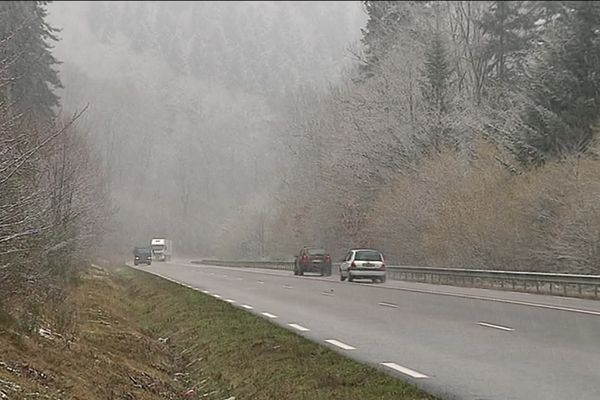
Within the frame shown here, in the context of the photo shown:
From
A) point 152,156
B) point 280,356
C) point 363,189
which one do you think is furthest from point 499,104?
point 152,156

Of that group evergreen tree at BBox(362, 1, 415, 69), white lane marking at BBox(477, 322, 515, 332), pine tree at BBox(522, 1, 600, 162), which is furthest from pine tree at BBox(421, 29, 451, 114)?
white lane marking at BBox(477, 322, 515, 332)

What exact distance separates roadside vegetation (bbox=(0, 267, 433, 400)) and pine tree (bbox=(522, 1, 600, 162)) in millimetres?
21501

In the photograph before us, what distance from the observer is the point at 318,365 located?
35.1 ft

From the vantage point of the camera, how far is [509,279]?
1218 inches

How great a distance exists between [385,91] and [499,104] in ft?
21.5

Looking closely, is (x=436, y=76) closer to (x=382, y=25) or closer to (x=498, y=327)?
(x=382, y=25)

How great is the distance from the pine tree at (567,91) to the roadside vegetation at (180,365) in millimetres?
21501

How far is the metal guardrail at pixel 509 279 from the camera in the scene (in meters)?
25.8

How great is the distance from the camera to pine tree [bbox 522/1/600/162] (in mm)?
34375

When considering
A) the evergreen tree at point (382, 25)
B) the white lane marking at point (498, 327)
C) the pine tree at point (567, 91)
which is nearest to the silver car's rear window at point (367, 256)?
the pine tree at point (567, 91)

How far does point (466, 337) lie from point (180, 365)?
4.92 meters

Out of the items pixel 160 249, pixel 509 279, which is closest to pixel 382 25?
pixel 509 279

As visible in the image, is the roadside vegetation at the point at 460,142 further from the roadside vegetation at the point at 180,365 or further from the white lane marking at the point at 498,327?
the roadside vegetation at the point at 180,365

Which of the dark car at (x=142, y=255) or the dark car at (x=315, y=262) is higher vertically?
the dark car at (x=142, y=255)
